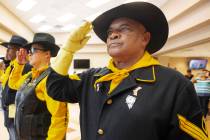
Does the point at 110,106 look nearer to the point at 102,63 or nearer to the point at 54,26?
the point at 54,26

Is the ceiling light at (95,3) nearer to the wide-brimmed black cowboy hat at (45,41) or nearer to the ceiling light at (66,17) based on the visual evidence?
the ceiling light at (66,17)

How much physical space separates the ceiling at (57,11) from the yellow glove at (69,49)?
5.70 meters

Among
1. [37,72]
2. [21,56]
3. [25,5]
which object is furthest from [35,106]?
[25,5]

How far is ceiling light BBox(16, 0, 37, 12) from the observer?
23.6ft

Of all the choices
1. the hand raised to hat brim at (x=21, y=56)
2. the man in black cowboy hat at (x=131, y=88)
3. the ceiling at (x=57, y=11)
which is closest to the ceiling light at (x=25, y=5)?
the ceiling at (x=57, y=11)

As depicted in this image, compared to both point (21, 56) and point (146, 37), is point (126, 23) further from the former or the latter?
point (21, 56)

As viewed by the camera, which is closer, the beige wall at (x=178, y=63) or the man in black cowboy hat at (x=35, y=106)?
the man in black cowboy hat at (x=35, y=106)

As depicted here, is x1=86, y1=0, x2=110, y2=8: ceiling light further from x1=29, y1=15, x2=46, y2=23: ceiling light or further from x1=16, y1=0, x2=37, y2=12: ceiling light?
x1=29, y1=15, x2=46, y2=23: ceiling light

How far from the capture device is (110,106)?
1.10 meters

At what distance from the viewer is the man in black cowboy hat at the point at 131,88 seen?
39.4 inches

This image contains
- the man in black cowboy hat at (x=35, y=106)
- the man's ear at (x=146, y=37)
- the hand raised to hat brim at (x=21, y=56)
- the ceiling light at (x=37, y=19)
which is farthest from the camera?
the ceiling light at (x=37, y=19)

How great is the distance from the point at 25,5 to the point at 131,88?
23.8 ft

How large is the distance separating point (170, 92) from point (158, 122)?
137 millimetres

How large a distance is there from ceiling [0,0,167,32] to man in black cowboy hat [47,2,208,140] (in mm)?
5699
